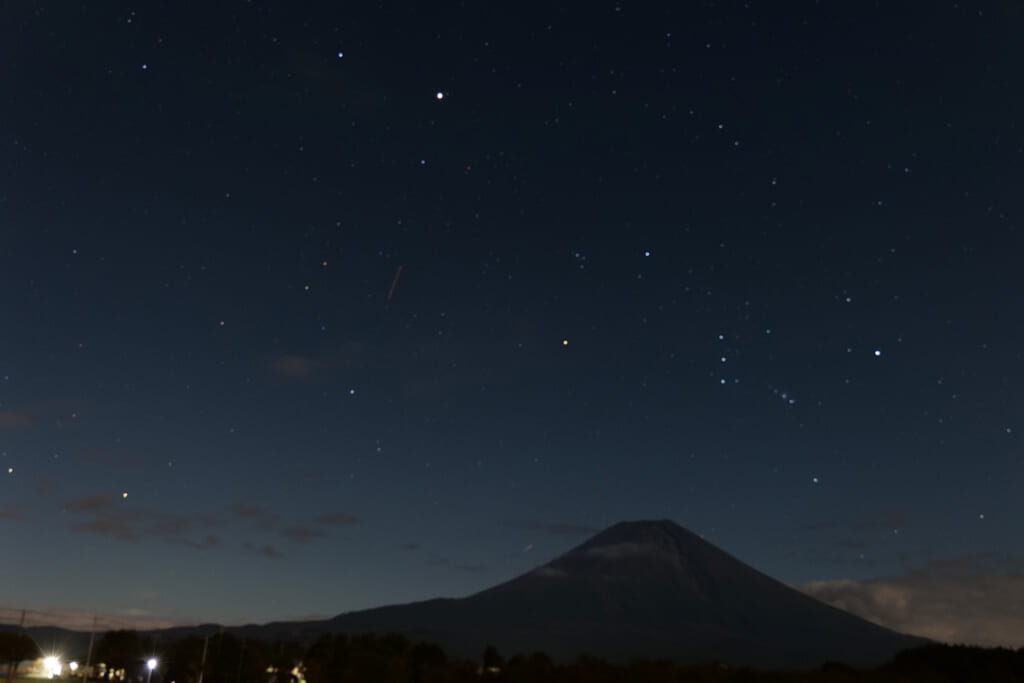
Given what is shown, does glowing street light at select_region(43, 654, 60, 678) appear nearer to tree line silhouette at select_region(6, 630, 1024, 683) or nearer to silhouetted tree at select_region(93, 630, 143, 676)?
tree line silhouette at select_region(6, 630, 1024, 683)

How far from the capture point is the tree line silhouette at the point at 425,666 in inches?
2285

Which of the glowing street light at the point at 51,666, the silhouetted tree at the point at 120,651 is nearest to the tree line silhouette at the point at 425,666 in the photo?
the silhouetted tree at the point at 120,651

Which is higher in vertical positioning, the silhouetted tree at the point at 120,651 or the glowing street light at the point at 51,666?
the silhouetted tree at the point at 120,651

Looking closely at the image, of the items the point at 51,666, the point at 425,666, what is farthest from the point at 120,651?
the point at 425,666

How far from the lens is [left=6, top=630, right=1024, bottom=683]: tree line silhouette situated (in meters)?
58.0

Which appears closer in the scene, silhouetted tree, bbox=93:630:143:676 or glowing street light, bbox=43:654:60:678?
glowing street light, bbox=43:654:60:678

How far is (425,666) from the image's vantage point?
94.6 m

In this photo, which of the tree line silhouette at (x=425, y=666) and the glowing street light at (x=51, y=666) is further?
the glowing street light at (x=51, y=666)

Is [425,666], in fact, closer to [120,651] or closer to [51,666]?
[51,666]

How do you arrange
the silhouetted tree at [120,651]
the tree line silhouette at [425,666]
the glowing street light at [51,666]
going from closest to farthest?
the tree line silhouette at [425,666], the glowing street light at [51,666], the silhouetted tree at [120,651]

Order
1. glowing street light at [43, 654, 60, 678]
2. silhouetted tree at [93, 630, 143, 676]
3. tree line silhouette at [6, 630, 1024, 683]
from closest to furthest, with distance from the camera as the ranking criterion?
tree line silhouette at [6, 630, 1024, 683] < glowing street light at [43, 654, 60, 678] < silhouetted tree at [93, 630, 143, 676]

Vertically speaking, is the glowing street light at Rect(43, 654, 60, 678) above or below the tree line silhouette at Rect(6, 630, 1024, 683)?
below

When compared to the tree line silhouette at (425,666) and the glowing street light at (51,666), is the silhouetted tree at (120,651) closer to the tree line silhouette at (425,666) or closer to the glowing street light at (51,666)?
the tree line silhouette at (425,666)

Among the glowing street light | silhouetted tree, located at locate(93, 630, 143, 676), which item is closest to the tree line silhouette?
silhouetted tree, located at locate(93, 630, 143, 676)
